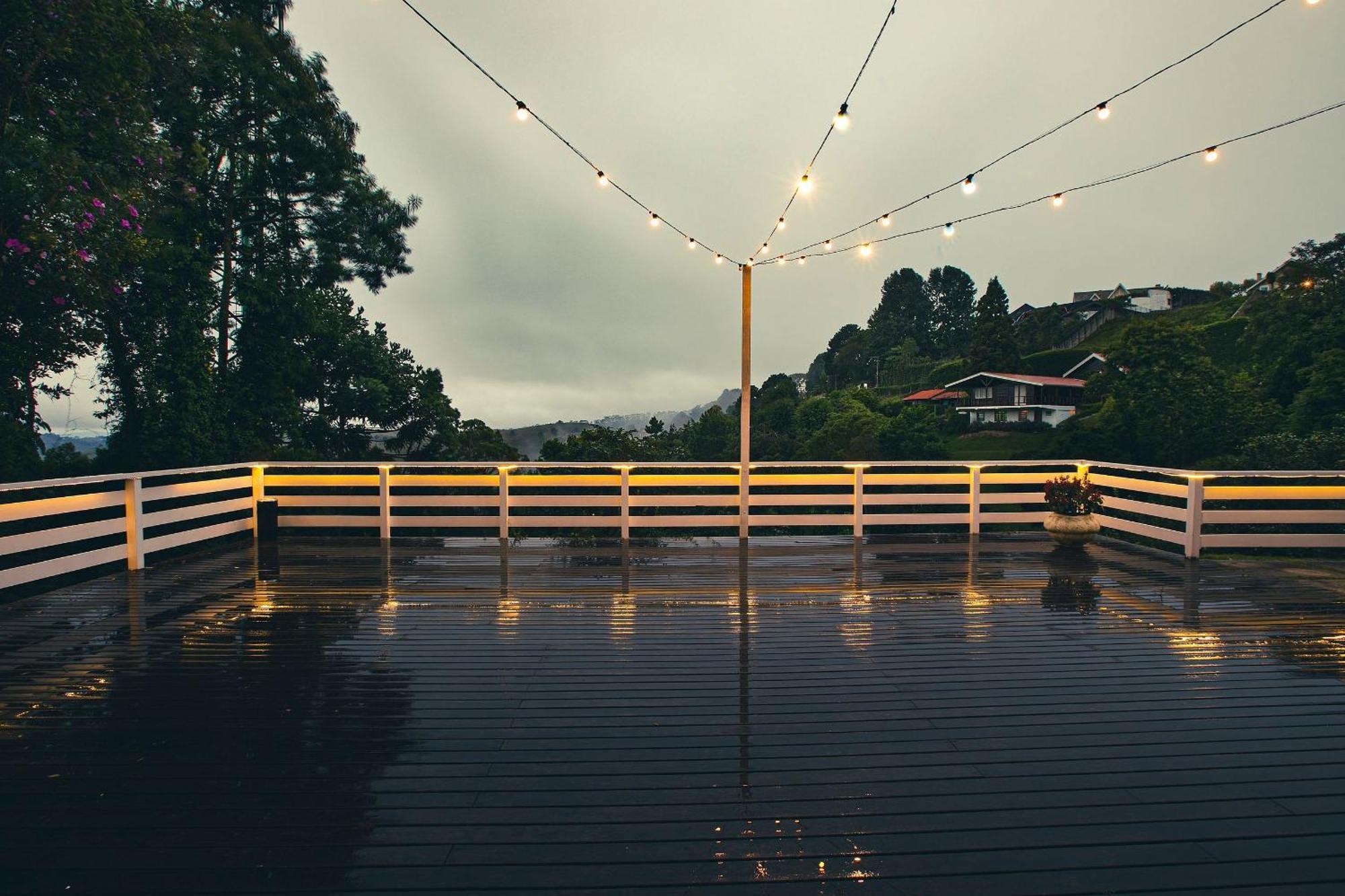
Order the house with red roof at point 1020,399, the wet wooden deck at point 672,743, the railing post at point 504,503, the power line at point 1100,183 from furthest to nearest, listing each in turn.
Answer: the house with red roof at point 1020,399 → the railing post at point 504,503 → the power line at point 1100,183 → the wet wooden deck at point 672,743

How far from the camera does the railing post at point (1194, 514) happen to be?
6.95 meters

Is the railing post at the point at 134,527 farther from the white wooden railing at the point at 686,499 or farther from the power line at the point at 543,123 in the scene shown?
the power line at the point at 543,123

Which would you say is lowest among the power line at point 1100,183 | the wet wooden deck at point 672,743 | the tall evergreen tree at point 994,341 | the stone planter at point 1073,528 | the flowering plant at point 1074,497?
the wet wooden deck at point 672,743

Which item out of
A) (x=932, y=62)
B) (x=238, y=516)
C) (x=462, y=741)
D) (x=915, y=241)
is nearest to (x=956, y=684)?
(x=462, y=741)

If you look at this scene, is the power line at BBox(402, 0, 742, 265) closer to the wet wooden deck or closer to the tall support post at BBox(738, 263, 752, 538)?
the tall support post at BBox(738, 263, 752, 538)

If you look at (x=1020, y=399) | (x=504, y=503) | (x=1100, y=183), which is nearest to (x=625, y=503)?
(x=504, y=503)

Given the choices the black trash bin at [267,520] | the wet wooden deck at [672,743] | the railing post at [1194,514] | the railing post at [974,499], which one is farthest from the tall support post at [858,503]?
the black trash bin at [267,520]

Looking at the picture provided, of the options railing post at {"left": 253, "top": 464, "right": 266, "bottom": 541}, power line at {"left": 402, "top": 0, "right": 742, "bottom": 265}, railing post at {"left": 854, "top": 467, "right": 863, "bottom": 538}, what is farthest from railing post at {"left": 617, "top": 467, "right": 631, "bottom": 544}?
railing post at {"left": 253, "top": 464, "right": 266, "bottom": 541}

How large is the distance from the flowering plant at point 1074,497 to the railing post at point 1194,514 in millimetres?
831

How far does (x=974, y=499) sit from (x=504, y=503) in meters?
6.17

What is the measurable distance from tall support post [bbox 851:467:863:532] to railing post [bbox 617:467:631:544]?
289 cm

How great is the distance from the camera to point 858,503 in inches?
326

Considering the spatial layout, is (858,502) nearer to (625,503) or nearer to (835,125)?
(625,503)

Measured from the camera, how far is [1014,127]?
10391 millimetres
